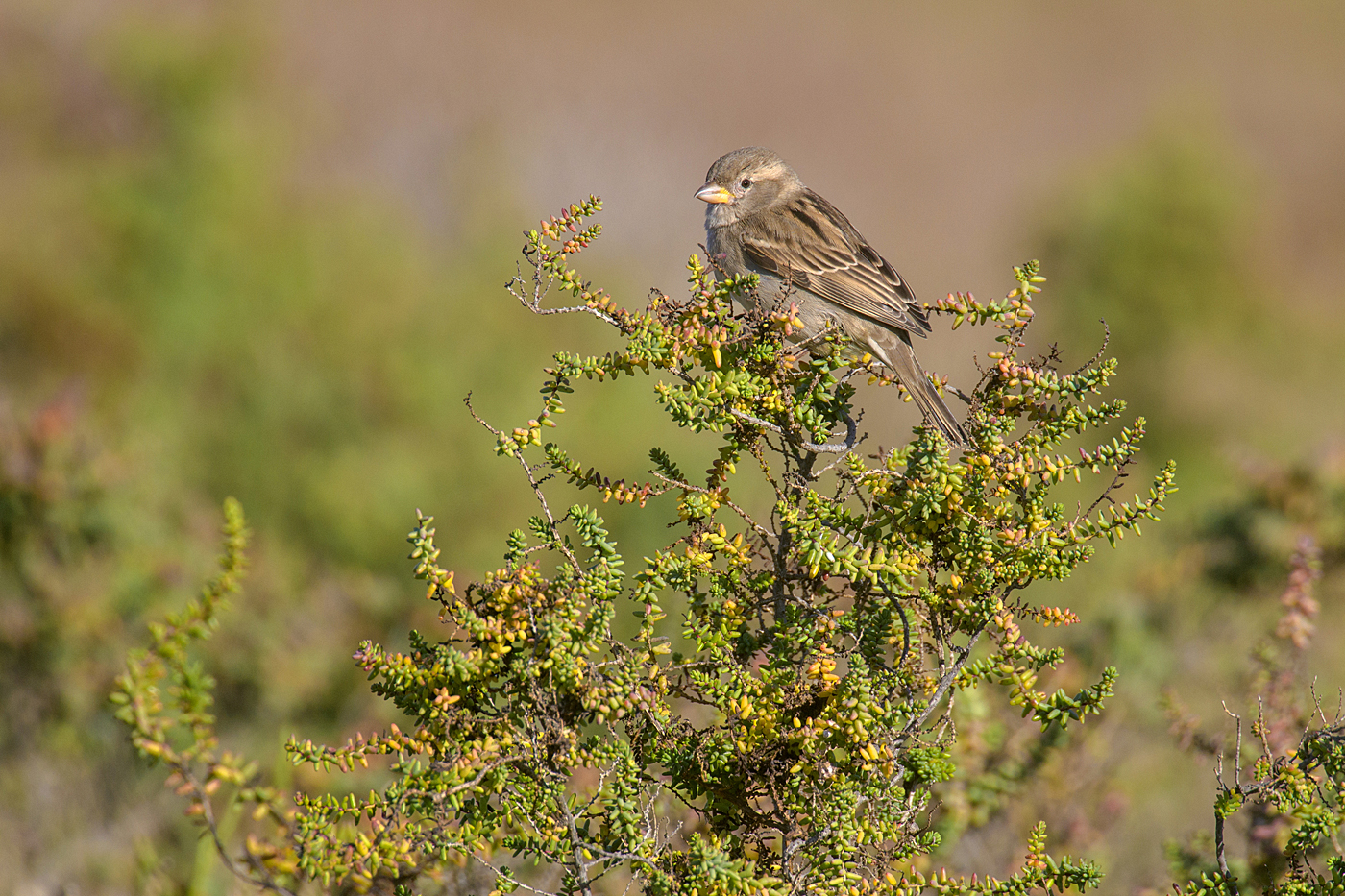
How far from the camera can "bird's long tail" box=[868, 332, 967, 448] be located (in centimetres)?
373

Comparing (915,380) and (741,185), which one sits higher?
(741,185)

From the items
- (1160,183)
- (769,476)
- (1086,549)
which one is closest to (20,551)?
(769,476)

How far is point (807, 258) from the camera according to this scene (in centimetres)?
485

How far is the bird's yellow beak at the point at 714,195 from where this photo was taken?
4945 mm

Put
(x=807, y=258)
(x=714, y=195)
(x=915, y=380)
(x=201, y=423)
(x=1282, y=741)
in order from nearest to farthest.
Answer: (x=1282, y=741) < (x=915, y=380) < (x=807, y=258) < (x=714, y=195) < (x=201, y=423)

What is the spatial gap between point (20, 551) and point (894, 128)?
886 inches

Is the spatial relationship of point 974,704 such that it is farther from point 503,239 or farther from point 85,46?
point 85,46

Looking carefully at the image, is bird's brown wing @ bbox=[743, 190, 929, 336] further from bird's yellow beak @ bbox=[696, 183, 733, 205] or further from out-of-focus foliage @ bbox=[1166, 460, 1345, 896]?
out-of-focus foliage @ bbox=[1166, 460, 1345, 896]

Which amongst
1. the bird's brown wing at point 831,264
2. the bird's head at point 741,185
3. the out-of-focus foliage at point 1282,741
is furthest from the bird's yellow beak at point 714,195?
the out-of-focus foliage at point 1282,741

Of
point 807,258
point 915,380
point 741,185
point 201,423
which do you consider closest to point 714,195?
point 741,185

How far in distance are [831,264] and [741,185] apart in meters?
0.59

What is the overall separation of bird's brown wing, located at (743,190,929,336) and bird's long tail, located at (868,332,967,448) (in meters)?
0.10

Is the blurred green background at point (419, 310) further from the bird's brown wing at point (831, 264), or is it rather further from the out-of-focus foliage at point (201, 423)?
the bird's brown wing at point (831, 264)

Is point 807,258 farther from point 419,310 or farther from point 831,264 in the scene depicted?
point 419,310
